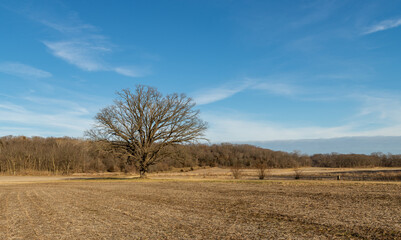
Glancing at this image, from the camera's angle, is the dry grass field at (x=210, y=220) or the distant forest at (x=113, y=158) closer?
the dry grass field at (x=210, y=220)

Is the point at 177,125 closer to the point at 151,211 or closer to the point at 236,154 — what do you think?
the point at 151,211

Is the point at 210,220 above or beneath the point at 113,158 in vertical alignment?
beneath

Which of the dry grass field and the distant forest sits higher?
the distant forest

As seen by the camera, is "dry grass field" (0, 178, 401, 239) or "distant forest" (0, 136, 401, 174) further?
"distant forest" (0, 136, 401, 174)

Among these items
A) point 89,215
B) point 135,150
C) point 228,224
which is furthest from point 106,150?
point 228,224

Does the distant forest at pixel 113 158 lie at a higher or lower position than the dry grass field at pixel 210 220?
higher

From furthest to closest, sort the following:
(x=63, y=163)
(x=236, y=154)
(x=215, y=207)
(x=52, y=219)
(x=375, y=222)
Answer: (x=236, y=154) < (x=63, y=163) < (x=215, y=207) < (x=52, y=219) < (x=375, y=222)

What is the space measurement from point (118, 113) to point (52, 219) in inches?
958

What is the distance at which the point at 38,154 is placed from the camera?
77000 millimetres

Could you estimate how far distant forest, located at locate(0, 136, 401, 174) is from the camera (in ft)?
123

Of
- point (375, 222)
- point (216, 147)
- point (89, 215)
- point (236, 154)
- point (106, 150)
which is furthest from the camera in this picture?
point (216, 147)

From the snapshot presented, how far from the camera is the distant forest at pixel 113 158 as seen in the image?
123 feet

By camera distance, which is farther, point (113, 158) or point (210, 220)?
point (113, 158)

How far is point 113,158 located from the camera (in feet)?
256
